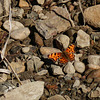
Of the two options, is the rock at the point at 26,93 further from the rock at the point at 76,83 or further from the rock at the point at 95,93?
the rock at the point at 95,93

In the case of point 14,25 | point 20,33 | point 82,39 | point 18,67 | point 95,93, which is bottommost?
point 95,93

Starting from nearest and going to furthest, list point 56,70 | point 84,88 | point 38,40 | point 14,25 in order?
point 84,88 < point 56,70 < point 38,40 < point 14,25

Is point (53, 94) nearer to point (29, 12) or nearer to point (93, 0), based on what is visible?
point (29, 12)

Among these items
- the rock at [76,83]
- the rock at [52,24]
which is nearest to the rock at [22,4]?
the rock at [52,24]

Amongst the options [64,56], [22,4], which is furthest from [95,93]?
[22,4]

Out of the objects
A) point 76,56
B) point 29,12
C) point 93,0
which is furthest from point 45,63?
point 93,0

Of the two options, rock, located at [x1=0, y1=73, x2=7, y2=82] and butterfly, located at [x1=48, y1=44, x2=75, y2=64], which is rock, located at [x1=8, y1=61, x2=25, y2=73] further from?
butterfly, located at [x1=48, y1=44, x2=75, y2=64]

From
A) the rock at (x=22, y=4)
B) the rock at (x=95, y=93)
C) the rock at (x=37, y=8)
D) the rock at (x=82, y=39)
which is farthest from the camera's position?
the rock at (x=22, y=4)

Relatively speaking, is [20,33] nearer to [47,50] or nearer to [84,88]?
[47,50]
